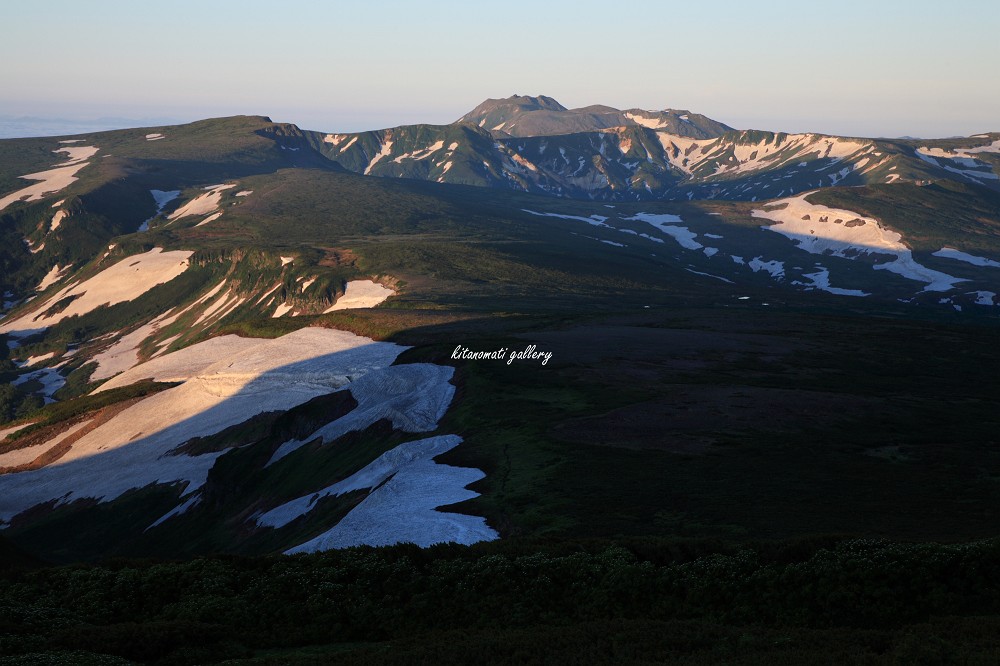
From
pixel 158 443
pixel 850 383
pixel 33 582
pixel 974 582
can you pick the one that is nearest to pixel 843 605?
pixel 974 582

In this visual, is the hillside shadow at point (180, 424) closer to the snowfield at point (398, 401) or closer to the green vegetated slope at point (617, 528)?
the snowfield at point (398, 401)

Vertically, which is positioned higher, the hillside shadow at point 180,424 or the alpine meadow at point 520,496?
the alpine meadow at point 520,496

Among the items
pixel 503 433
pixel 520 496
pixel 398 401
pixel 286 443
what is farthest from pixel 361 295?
pixel 520 496

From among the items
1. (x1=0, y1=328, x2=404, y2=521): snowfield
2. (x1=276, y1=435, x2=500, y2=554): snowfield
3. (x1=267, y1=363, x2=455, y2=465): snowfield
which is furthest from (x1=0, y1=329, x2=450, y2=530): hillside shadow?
(x1=276, y1=435, x2=500, y2=554): snowfield

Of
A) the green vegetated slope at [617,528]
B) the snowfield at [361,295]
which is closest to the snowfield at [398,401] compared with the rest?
the green vegetated slope at [617,528]

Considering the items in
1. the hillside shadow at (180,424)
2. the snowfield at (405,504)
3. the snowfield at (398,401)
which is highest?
the snowfield at (405,504)

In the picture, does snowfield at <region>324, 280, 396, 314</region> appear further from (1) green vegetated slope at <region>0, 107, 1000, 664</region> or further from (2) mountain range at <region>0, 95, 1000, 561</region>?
(1) green vegetated slope at <region>0, 107, 1000, 664</region>

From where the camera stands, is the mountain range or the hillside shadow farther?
the hillside shadow

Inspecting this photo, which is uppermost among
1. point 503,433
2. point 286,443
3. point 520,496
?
point 520,496

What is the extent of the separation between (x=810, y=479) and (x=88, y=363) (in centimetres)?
15938

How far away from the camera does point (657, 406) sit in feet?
235

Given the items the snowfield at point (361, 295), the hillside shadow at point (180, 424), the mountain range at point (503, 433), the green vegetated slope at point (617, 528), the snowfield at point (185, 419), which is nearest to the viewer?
the green vegetated slope at point (617, 528)

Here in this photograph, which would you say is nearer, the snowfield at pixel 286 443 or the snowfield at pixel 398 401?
the snowfield at pixel 286 443

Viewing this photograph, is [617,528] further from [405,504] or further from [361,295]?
[361,295]
